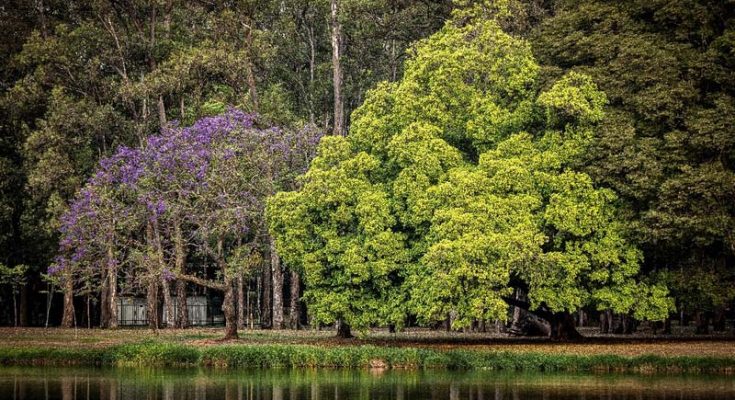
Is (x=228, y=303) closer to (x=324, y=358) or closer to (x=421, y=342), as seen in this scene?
(x=421, y=342)

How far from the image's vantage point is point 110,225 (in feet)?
196

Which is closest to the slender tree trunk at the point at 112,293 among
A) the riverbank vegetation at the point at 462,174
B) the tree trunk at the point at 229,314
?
the riverbank vegetation at the point at 462,174

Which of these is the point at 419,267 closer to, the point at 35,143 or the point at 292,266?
the point at 292,266

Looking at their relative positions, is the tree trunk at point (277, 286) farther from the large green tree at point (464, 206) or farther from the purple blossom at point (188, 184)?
the large green tree at point (464, 206)

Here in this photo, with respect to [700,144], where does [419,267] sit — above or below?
below

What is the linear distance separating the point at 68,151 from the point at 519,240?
106ft

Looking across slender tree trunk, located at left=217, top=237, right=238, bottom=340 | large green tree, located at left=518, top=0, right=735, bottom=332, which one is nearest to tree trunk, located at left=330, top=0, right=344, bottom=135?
slender tree trunk, located at left=217, top=237, right=238, bottom=340

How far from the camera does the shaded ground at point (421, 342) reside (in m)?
47.2

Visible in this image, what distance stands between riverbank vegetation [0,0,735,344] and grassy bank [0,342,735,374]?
13.9 feet

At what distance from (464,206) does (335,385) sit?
15672 millimetres

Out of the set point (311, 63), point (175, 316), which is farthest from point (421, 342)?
point (175, 316)

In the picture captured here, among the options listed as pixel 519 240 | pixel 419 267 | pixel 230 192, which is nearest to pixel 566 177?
pixel 519 240

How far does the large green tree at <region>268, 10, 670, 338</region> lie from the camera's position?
49219 millimetres

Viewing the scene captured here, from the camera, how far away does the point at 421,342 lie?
54188 millimetres
